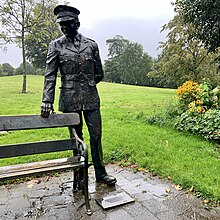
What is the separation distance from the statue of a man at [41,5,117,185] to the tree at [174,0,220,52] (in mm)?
4253

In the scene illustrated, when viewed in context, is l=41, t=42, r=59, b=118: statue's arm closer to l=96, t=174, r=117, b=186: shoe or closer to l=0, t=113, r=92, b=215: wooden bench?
l=0, t=113, r=92, b=215: wooden bench

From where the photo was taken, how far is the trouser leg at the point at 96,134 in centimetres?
344

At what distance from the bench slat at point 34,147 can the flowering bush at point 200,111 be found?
3657 millimetres

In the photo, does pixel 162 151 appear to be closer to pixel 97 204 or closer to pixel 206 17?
pixel 97 204

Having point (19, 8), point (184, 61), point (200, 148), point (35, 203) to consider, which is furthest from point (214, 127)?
point (19, 8)

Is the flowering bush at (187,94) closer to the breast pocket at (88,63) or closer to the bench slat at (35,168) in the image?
the breast pocket at (88,63)

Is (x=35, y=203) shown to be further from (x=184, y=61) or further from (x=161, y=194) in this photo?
(x=184, y=61)

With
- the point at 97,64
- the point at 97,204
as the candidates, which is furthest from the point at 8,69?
the point at 97,204

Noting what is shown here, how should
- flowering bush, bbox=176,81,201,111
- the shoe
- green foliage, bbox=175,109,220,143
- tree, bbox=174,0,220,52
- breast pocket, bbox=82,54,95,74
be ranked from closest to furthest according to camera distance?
breast pocket, bbox=82,54,95,74
the shoe
green foliage, bbox=175,109,220,143
tree, bbox=174,0,220,52
flowering bush, bbox=176,81,201,111

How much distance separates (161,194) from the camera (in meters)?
3.41

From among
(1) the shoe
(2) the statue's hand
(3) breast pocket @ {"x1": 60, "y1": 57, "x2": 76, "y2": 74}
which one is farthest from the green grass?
(3) breast pocket @ {"x1": 60, "y1": 57, "x2": 76, "y2": 74}

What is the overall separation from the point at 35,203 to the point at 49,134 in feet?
11.8

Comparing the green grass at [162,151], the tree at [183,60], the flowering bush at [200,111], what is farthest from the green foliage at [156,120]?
the tree at [183,60]

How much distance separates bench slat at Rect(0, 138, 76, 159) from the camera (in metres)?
3.04
